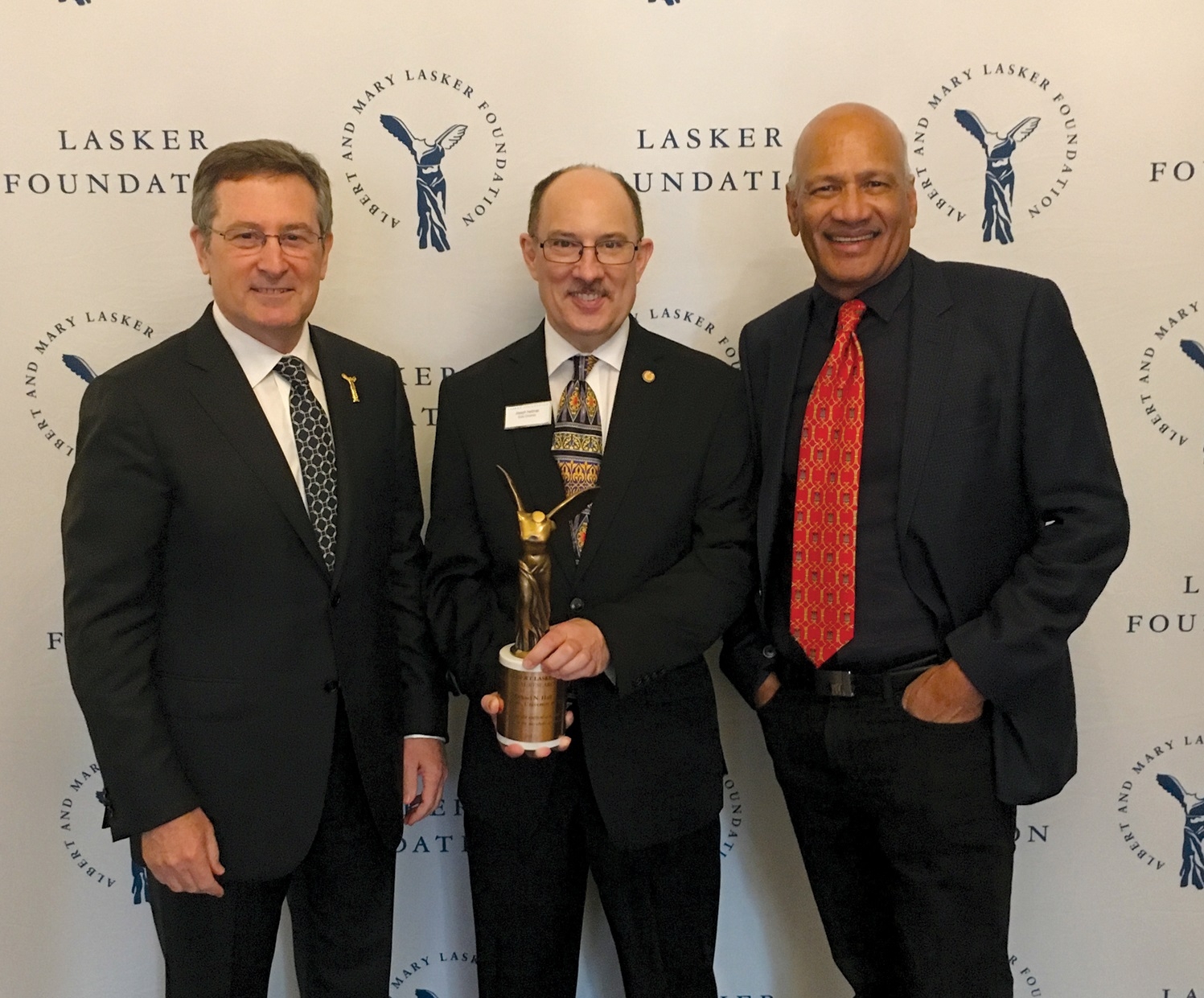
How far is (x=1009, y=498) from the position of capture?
1.61 meters

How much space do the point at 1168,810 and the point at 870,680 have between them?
1.14 m

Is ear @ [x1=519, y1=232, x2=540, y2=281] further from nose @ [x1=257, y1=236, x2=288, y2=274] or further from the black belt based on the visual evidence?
the black belt

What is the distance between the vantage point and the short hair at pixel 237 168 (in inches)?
59.8

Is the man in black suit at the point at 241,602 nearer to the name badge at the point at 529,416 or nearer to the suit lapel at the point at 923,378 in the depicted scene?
the name badge at the point at 529,416

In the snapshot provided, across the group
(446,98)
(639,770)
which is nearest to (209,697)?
(639,770)

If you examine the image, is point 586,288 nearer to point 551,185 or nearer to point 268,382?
point 551,185

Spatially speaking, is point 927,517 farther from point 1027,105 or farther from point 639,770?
point 1027,105

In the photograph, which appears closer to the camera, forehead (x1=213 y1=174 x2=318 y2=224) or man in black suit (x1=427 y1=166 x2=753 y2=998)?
forehead (x1=213 y1=174 x2=318 y2=224)

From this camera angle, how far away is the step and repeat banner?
2.04 meters

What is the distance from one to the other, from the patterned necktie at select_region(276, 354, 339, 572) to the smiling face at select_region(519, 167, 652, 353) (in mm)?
448

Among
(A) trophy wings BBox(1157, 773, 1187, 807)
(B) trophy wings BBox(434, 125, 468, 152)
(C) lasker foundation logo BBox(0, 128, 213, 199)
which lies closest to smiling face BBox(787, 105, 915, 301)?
(B) trophy wings BBox(434, 125, 468, 152)

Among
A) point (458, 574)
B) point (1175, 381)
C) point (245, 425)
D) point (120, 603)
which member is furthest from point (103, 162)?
point (1175, 381)

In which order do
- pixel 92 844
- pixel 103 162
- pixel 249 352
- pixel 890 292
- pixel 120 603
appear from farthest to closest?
pixel 92 844
pixel 103 162
pixel 890 292
pixel 249 352
pixel 120 603

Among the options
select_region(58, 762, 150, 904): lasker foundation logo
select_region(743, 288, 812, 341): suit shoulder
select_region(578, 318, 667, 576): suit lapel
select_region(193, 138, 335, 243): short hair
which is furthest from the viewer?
select_region(58, 762, 150, 904): lasker foundation logo
